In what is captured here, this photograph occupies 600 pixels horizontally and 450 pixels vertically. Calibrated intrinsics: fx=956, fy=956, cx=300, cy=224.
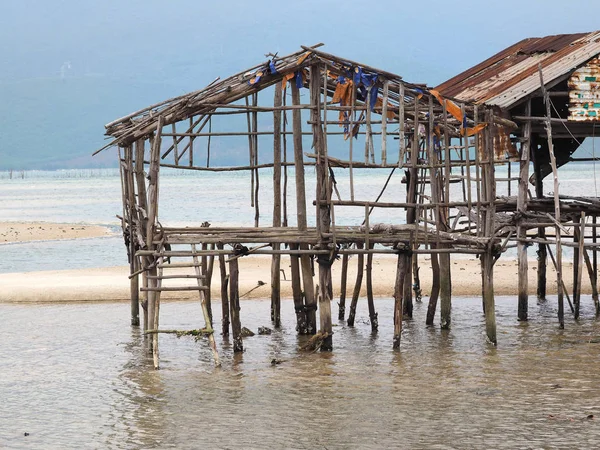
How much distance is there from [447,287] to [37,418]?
287 inches

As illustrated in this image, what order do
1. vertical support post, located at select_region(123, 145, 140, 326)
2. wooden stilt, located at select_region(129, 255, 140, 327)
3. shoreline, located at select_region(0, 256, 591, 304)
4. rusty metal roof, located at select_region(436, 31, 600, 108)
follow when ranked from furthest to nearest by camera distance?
shoreline, located at select_region(0, 256, 591, 304), rusty metal roof, located at select_region(436, 31, 600, 108), wooden stilt, located at select_region(129, 255, 140, 327), vertical support post, located at select_region(123, 145, 140, 326)

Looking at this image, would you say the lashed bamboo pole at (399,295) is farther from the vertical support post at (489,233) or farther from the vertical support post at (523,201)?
the vertical support post at (523,201)

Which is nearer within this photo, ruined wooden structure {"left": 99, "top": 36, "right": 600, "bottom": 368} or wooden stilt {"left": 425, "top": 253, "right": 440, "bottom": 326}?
ruined wooden structure {"left": 99, "top": 36, "right": 600, "bottom": 368}

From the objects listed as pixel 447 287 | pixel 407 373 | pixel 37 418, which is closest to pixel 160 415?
pixel 37 418

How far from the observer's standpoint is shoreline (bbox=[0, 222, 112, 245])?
35375 mm

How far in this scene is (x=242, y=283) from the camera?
21.0m

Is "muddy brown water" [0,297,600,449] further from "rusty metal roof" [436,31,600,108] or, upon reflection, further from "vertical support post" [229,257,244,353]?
"rusty metal roof" [436,31,600,108]

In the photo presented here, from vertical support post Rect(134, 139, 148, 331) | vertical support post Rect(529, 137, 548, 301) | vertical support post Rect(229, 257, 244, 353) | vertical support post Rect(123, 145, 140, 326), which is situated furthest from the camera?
vertical support post Rect(529, 137, 548, 301)

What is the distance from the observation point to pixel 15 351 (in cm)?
1476

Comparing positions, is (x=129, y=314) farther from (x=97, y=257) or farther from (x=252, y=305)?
(x=97, y=257)

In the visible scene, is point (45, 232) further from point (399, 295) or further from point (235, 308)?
point (399, 295)

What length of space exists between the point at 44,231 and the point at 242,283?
19262 mm

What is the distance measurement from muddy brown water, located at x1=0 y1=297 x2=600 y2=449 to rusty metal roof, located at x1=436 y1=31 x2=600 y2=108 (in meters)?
4.01

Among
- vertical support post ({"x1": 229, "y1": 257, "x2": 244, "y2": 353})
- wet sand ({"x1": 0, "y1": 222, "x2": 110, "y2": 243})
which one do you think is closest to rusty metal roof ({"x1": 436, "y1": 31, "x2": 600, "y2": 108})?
vertical support post ({"x1": 229, "y1": 257, "x2": 244, "y2": 353})
